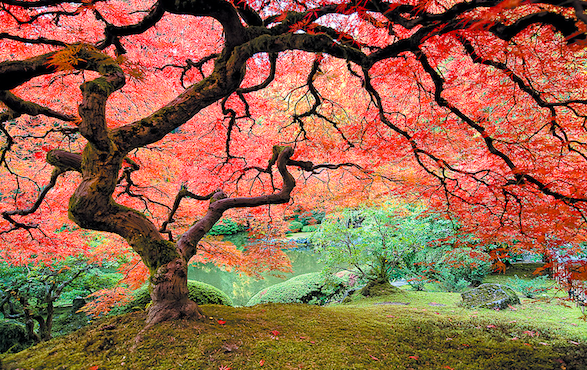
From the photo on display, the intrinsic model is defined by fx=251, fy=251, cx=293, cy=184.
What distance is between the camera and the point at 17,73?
75.5 inches

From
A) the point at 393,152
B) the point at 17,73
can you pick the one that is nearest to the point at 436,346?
the point at 393,152

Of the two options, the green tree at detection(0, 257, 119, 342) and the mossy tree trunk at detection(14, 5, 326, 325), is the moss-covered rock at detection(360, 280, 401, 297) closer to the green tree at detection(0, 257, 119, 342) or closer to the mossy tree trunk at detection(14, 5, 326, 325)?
the mossy tree trunk at detection(14, 5, 326, 325)

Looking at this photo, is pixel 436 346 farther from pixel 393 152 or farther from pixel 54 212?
pixel 54 212

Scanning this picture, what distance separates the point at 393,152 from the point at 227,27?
2774 millimetres

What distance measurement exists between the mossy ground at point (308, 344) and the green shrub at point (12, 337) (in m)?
3.65

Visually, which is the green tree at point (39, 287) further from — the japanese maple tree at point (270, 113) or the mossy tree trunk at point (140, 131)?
the mossy tree trunk at point (140, 131)

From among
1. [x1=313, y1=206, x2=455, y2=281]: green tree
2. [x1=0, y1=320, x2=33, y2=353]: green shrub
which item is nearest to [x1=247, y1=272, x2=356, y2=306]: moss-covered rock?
[x1=313, y1=206, x2=455, y2=281]: green tree

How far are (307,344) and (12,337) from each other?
573cm

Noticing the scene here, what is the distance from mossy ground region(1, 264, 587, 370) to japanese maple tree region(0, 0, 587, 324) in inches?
14.8

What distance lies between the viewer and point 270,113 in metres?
5.77

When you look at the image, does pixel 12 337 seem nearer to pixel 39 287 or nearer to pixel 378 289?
pixel 39 287

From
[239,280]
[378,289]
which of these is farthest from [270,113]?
[239,280]

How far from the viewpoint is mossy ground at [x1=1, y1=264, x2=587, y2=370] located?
72.7 inches

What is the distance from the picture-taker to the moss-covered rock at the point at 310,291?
21.4ft
